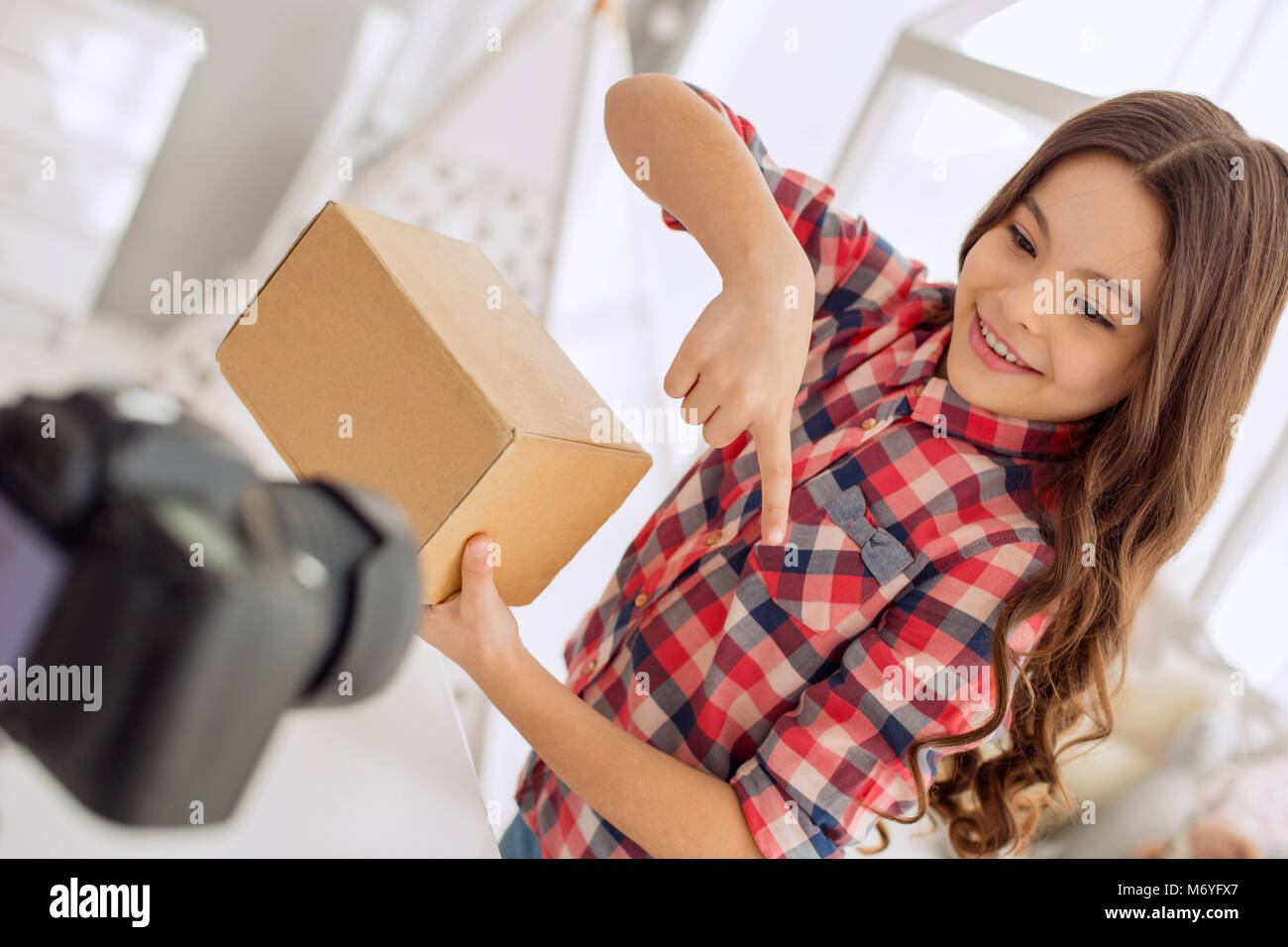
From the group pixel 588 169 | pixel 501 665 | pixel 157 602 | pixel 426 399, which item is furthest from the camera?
pixel 588 169

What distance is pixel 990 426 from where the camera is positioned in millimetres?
783

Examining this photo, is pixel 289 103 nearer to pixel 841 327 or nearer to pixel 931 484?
pixel 841 327

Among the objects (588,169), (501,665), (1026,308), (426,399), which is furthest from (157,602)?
(588,169)

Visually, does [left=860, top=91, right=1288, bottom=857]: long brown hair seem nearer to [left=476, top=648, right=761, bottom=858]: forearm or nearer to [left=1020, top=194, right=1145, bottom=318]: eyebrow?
[left=1020, top=194, right=1145, bottom=318]: eyebrow

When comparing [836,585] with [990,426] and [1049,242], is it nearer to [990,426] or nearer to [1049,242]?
[990,426]

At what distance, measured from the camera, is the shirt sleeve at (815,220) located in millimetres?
868

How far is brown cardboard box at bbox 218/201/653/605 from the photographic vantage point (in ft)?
2.05

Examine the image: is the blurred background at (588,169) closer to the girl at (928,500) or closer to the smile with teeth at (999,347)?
the girl at (928,500)

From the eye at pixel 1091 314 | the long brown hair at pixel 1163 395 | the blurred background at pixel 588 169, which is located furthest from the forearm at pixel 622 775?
the eye at pixel 1091 314

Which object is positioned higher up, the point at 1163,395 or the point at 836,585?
the point at 1163,395

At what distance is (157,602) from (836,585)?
25.0 inches

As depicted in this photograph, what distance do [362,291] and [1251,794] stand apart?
5.52 ft
